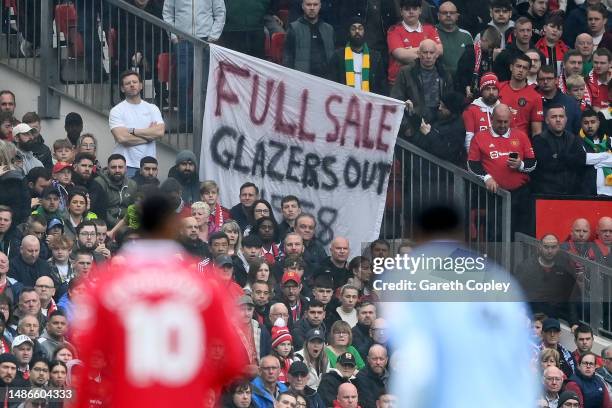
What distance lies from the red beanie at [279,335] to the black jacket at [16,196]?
2109 mm

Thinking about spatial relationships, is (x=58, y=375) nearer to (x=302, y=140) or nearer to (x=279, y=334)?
(x=279, y=334)

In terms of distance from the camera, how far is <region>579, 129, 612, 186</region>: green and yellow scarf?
17.1 m

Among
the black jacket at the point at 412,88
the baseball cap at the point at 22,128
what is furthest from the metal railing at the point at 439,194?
the baseball cap at the point at 22,128

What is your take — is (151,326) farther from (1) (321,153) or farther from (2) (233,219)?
(1) (321,153)

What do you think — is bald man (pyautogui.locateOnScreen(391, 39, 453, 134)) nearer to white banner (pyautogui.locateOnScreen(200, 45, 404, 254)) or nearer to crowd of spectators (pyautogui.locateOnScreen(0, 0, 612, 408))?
crowd of spectators (pyautogui.locateOnScreen(0, 0, 612, 408))

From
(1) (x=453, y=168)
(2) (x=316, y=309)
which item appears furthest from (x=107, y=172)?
(1) (x=453, y=168)

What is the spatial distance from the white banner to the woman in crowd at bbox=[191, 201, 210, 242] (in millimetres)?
1268

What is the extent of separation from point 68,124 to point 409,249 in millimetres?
3218

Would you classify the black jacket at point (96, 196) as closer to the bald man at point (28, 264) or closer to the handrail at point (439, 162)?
the bald man at point (28, 264)

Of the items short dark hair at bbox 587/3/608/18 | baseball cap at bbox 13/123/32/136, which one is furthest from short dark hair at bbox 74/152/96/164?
short dark hair at bbox 587/3/608/18

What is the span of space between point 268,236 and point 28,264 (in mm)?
2359

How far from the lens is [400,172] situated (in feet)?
55.7

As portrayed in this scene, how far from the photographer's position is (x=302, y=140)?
16.7 m

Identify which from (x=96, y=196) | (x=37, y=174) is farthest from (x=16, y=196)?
(x=96, y=196)
